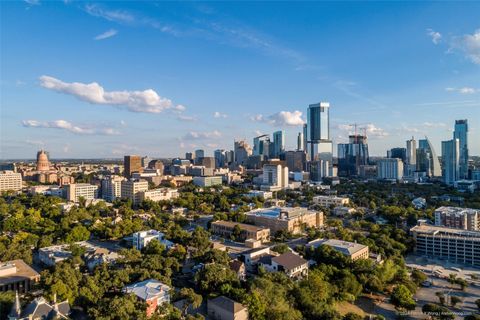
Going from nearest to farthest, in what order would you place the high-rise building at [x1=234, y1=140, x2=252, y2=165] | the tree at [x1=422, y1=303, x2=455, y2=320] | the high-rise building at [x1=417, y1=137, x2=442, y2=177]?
the tree at [x1=422, y1=303, x2=455, y2=320] → the high-rise building at [x1=417, y1=137, x2=442, y2=177] → the high-rise building at [x1=234, y1=140, x2=252, y2=165]

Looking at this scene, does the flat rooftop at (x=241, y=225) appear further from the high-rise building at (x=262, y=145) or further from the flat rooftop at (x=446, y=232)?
the high-rise building at (x=262, y=145)

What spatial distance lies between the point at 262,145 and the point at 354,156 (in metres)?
29.0

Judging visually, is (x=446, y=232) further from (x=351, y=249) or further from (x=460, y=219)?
(x=351, y=249)

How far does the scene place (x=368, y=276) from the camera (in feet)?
50.5

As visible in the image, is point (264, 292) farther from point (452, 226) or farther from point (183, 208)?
point (183, 208)

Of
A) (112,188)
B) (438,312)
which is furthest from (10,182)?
(438,312)

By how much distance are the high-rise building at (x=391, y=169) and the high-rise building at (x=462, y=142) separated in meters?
9.89

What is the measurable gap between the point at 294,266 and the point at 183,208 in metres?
20.0

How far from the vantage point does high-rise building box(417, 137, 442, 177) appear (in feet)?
239

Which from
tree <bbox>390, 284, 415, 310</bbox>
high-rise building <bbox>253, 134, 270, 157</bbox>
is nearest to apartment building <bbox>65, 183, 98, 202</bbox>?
tree <bbox>390, 284, 415, 310</bbox>

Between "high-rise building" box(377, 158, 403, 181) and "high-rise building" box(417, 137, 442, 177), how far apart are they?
490 inches

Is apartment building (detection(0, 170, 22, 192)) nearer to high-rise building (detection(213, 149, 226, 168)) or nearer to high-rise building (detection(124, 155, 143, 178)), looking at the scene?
high-rise building (detection(124, 155, 143, 178))

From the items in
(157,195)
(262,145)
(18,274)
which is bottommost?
(18,274)

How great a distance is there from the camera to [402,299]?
13578 millimetres
